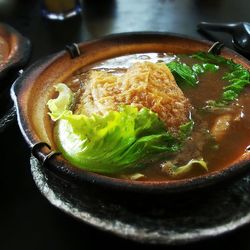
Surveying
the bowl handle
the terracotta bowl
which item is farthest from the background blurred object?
the bowl handle

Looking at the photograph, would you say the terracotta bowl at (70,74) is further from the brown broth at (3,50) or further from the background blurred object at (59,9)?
the background blurred object at (59,9)

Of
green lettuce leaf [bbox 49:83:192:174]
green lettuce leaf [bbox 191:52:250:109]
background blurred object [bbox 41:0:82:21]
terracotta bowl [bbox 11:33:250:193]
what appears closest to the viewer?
terracotta bowl [bbox 11:33:250:193]

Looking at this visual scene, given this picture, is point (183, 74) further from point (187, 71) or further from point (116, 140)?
point (116, 140)

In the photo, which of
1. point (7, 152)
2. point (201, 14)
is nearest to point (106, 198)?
point (7, 152)

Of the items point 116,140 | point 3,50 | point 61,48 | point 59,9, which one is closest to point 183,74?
point 116,140

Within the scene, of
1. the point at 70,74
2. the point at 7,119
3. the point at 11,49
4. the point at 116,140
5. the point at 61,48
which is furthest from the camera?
the point at 61,48

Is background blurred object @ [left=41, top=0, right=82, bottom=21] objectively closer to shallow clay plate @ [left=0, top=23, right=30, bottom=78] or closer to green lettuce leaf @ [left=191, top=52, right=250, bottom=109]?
shallow clay plate @ [left=0, top=23, right=30, bottom=78]
